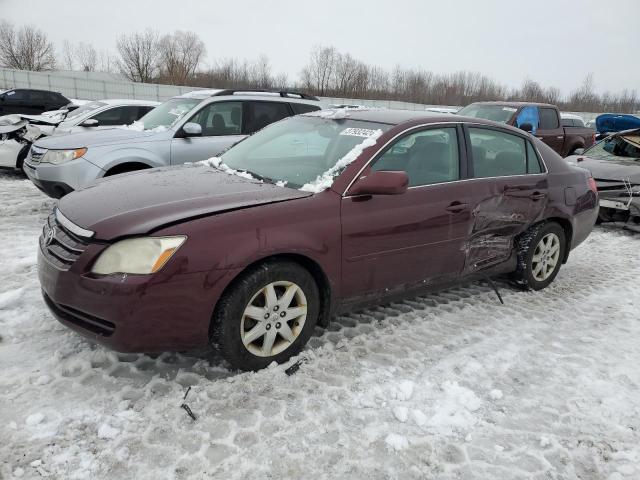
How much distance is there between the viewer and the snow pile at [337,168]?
10.8ft

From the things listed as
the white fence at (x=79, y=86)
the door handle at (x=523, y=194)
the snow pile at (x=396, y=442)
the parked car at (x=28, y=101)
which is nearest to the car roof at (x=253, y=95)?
the door handle at (x=523, y=194)

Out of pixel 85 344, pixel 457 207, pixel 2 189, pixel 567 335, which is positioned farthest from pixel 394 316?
pixel 2 189

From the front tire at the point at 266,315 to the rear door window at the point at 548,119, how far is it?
10.2 metres

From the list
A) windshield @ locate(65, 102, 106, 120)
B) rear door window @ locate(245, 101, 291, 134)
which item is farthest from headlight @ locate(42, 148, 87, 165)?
windshield @ locate(65, 102, 106, 120)

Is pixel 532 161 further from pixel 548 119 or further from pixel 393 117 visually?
pixel 548 119

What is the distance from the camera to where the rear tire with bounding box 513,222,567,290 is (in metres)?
4.56

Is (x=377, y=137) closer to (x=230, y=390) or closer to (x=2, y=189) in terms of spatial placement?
(x=230, y=390)

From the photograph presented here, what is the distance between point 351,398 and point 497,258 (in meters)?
2.14

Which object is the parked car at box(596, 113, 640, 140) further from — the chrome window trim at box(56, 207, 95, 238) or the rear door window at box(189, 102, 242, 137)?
the chrome window trim at box(56, 207, 95, 238)

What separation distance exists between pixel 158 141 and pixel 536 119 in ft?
28.4

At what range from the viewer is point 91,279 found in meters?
2.65

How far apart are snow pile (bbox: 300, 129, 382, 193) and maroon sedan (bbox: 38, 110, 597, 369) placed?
0.5 inches

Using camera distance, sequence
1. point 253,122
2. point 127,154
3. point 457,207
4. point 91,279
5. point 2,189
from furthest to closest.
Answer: point 2,189
point 253,122
point 127,154
point 457,207
point 91,279

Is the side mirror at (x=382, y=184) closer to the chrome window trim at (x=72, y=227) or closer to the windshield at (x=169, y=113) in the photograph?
the chrome window trim at (x=72, y=227)
